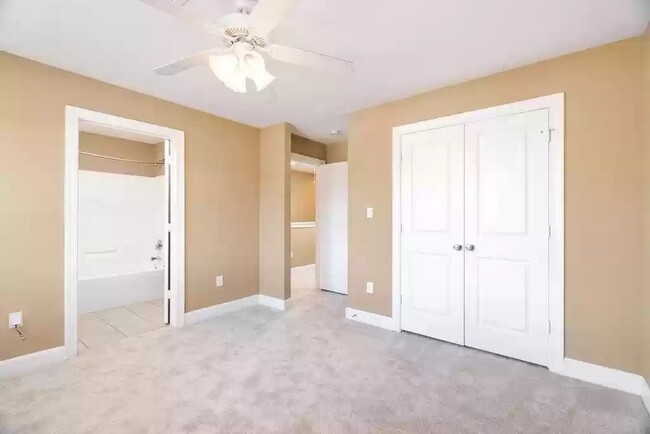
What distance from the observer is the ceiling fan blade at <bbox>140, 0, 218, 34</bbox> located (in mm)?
1179

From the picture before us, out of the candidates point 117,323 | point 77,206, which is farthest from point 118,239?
point 77,206

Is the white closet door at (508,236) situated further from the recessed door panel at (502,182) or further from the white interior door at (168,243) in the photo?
the white interior door at (168,243)

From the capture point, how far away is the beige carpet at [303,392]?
1707mm

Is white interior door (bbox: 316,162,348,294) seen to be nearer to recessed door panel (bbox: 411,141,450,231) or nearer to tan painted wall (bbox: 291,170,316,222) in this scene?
recessed door panel (bbox: 411,141,450,231)

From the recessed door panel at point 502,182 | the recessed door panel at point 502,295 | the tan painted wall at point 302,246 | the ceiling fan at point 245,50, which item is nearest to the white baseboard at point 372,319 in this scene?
the recessed door panel at point 502,295

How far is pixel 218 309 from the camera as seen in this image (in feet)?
11.9

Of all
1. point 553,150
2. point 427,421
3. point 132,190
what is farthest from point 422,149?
point 132,190

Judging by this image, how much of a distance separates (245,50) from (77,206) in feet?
6.79

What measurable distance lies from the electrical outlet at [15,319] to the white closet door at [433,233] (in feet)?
10.2

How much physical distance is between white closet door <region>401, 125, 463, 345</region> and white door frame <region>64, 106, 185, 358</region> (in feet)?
7.49

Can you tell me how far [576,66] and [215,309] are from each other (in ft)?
13.0

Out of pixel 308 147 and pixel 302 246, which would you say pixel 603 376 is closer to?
pixel 308 147

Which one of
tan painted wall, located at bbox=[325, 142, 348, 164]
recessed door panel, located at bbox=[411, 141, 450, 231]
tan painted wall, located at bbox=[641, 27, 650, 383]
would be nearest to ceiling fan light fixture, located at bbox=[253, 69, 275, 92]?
recessed door panel, located at bbox=[411, 141, 450, 231]

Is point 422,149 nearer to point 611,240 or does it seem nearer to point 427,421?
point 611,240
